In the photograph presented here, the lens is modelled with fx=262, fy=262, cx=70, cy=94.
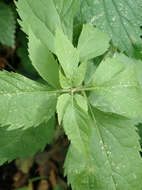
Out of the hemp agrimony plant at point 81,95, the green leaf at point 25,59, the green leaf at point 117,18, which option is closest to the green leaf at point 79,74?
the hemp agrimony plant at point 81,95

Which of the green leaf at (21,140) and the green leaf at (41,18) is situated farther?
the green leaf at (21,140)

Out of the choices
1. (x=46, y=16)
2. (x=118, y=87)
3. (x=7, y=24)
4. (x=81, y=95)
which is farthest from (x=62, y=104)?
(x=7, y=24)

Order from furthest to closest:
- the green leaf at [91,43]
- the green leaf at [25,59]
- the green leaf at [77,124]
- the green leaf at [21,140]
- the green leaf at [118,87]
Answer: the green leaf at [25,59], the green leaf at [21,140], the green leaf at [91,43], the green leaf at [118,87], the green leaf at [77,124]

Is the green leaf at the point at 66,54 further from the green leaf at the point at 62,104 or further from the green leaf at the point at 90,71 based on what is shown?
the green leaf at the point at 90,71

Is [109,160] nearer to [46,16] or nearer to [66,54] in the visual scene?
[66,54]

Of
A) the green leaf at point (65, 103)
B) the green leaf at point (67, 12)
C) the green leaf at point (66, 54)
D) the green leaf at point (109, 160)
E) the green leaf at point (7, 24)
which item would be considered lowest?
the green leaf at point (109, 160)

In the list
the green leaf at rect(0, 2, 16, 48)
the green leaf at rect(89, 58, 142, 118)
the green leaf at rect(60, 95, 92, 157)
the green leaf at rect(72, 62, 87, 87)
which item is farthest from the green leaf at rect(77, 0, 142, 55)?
the green leaf at rect(0, 2, 16, 48)

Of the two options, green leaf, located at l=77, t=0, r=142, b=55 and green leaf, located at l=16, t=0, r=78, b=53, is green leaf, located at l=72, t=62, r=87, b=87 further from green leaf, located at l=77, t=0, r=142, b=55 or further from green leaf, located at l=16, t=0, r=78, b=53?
green leaf, located at l=77, t=0, r=142, b=55
